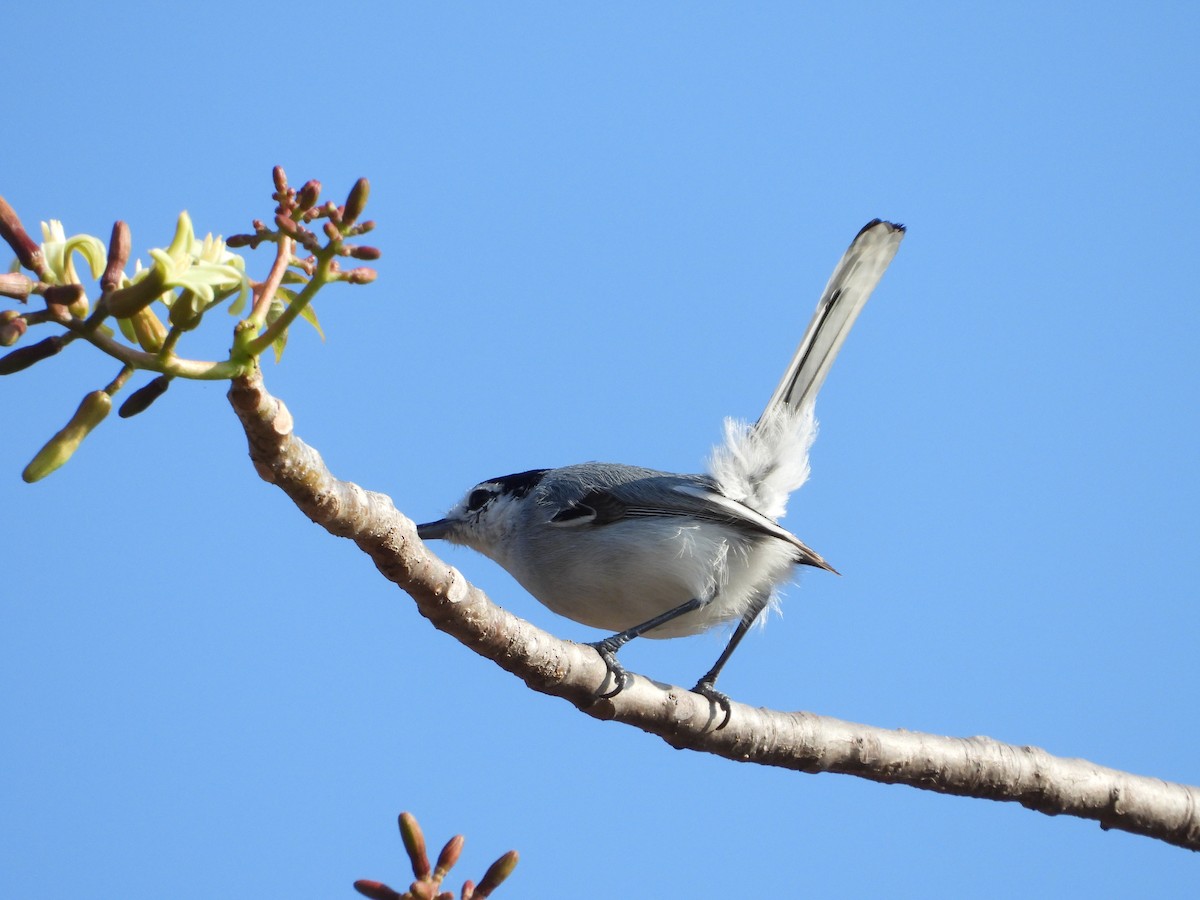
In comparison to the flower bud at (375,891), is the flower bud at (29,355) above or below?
above

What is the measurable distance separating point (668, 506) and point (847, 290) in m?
1.32

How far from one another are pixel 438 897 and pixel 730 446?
4.18 m

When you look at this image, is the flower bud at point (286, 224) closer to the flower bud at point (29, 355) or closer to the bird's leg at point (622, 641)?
the flower bud at point (29, 355)

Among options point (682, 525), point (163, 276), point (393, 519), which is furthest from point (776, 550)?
point (163, 276)

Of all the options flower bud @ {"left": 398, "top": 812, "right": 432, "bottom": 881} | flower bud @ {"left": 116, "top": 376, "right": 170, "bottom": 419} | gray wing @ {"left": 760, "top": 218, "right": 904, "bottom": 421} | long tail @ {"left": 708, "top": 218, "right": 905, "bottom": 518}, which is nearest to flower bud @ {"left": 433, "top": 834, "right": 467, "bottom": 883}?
flower bud @ {"left": 398, "top": 812, "right": 432, "bottom": 881}

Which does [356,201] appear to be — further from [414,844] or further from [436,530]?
[436,530]

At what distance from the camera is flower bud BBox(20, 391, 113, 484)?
1.57 m

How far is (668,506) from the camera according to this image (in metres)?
5.45

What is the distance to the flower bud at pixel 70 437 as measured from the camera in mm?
1572

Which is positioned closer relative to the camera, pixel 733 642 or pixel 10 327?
pixel 10 327

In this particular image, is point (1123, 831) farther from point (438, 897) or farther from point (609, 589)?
point (438, 897)

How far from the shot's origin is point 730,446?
5609 mm

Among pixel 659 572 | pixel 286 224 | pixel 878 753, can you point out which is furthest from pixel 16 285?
pixel 659 572

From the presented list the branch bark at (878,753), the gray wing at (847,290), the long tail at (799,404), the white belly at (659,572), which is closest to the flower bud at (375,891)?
the branch bark at (878,753)
